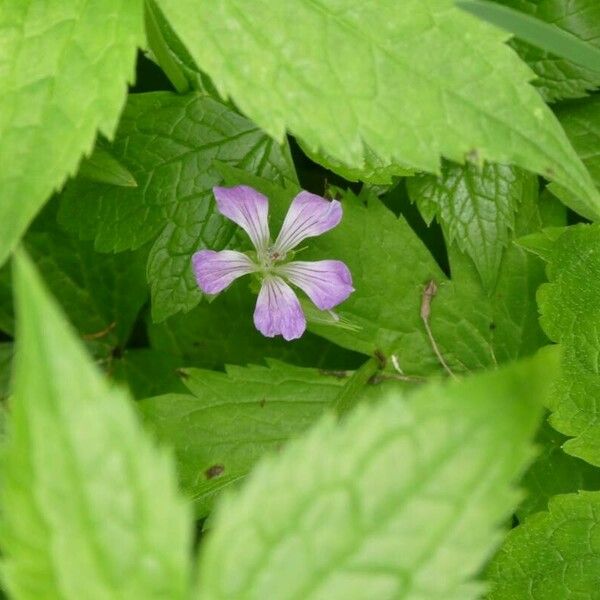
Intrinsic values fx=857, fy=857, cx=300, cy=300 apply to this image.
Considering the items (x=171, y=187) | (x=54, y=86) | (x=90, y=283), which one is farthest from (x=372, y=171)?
(x=90, y=283)

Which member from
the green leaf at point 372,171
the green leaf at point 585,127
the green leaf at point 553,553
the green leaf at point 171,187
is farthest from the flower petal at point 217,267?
the green leaf at point 585,127

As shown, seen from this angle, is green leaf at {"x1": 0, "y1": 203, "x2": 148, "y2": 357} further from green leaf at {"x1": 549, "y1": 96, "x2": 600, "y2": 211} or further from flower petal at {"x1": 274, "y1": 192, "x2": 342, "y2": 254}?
green leaf at {"x1": 549, "y1": 96, "x2": 600, "y2": 211}

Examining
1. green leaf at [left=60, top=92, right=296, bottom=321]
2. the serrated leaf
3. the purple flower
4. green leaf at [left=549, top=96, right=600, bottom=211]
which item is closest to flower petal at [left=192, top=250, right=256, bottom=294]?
the purple flower

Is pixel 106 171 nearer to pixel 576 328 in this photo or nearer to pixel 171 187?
pixel 171 187

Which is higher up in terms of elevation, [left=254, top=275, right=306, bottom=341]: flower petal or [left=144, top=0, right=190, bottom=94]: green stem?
[left=144, top=0, right=190, bottom=94]: green stem

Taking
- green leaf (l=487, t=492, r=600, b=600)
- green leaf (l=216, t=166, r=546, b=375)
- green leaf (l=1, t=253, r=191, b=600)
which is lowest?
green leaf (l=487, t=492, r=600, b=600)

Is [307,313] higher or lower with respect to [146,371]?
higher

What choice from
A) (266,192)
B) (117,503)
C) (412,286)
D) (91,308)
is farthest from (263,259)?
(117,503)
